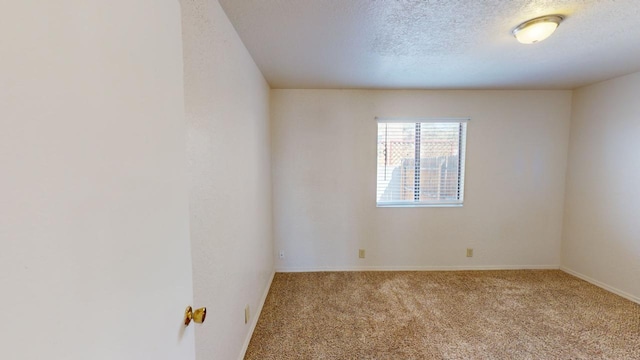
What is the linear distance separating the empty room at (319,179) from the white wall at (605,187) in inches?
0.8

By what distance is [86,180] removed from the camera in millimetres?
472

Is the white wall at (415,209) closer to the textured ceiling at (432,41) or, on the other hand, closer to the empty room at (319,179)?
the empty room at (319,179)

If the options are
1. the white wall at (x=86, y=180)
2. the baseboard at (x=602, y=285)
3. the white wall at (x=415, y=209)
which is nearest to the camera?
the white wall at (x=86, y=180)

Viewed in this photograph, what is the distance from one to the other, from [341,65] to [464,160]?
207 centimetres

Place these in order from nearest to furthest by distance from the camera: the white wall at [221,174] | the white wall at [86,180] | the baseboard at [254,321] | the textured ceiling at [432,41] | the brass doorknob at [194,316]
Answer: the white wall at [86,180] → the brass doorknob at [194,316] → the white wall at [221,174] → the textured ceiling at [432,41] → the baseboard at [254,321]

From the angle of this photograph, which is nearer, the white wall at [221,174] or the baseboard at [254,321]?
the white wall at [221,174]

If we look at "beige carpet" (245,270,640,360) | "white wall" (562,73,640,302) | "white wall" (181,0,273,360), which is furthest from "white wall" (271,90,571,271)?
"white wall" (181,0,273,360)

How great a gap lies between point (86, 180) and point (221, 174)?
1.08 meters

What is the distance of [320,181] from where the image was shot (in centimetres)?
330

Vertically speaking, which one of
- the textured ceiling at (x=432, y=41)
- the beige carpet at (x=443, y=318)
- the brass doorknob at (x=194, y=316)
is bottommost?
the beige carpet at (x=443, y=318)

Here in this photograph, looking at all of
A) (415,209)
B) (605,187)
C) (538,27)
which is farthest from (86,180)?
(605,187)

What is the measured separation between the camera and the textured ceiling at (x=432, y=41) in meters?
1.52

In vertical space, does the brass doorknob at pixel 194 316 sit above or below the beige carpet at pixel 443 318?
above

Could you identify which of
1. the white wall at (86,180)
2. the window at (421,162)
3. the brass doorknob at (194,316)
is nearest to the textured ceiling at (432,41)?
the window at (421,162)
